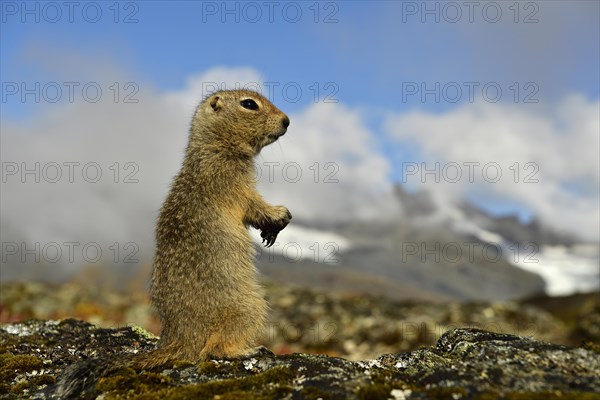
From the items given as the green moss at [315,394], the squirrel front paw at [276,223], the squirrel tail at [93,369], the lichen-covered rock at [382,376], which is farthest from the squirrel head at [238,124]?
the green moss at [315,394]

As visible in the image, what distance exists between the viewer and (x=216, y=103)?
9.67 meters

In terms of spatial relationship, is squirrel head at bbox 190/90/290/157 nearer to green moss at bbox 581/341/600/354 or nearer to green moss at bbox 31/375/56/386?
green moss at bbox 31/375/56/386

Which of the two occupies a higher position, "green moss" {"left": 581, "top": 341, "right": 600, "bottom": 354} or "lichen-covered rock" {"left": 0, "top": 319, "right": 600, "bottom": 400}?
"green moss" {"left": 581, "top": 341, "right": 600, "bottom": 354}

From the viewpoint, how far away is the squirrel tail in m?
6.32

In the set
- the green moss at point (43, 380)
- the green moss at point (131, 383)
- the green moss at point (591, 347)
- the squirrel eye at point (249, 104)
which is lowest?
the green moss at point (43, 380)

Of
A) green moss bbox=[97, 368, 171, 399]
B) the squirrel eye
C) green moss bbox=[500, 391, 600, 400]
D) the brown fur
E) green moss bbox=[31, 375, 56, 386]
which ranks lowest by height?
green moss bbox=[31, 375, 56, 386]

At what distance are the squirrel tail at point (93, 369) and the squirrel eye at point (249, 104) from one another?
4.64 metres

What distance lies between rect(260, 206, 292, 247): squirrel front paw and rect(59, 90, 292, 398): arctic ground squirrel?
0.6 inches

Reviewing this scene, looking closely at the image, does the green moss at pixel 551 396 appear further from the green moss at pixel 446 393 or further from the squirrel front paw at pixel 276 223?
the squirrel front paw at pixel 276 223

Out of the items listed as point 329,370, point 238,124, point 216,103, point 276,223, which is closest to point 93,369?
point 329,370

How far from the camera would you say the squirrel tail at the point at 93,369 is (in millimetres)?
6320

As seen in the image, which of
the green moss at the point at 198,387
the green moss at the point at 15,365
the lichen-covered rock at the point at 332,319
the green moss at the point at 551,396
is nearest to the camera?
the green moss at the point at 551,396

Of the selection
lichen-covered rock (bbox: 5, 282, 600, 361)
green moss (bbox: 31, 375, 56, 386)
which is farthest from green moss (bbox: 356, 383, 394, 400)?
lichen-covered rock (bbox: 5, 282, 600, 361)

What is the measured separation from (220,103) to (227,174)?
1.82m
